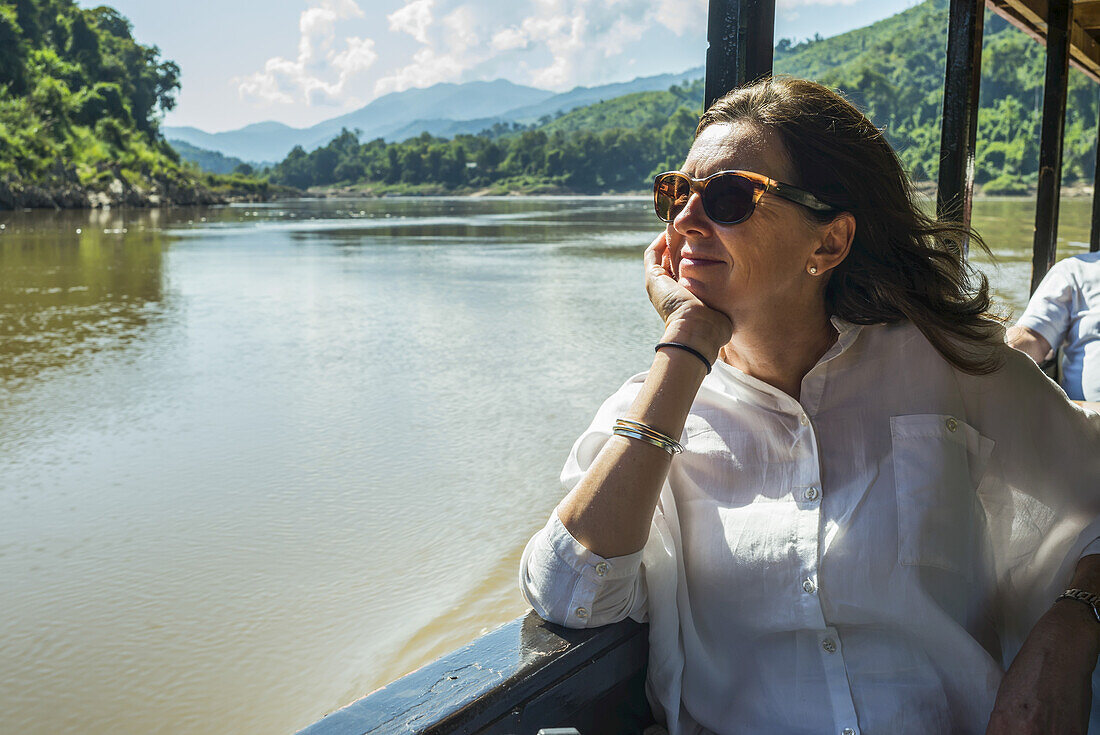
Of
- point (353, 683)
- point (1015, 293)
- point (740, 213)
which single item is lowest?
point (353, 683)

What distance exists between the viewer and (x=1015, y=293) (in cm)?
1352

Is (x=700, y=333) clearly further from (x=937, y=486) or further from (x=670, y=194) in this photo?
(x=937, y=486)

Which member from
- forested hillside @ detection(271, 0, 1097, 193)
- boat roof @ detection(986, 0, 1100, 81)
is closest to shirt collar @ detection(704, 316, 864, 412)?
boat roof @ detection(986, 0, 1100, 81)

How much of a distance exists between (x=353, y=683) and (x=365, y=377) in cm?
499

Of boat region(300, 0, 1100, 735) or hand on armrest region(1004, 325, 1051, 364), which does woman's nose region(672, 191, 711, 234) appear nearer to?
boat region(300, 0, 1100, 735)

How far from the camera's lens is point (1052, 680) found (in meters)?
1.37

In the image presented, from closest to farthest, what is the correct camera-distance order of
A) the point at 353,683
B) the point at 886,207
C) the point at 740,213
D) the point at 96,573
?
the point at 740,213 → the point at 886,207 → the point at 353,683 → the point at 96,573

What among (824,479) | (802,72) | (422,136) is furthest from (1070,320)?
(422,136)

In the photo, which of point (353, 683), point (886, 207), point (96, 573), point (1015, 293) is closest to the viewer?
point (886, 207)

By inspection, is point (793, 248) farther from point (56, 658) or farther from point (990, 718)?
point (56, 658)

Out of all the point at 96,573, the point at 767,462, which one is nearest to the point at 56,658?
the point at 96,573

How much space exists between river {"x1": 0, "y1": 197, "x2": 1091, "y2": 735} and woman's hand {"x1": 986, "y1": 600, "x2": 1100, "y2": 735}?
0.97 m

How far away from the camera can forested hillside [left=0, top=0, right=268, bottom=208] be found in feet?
155

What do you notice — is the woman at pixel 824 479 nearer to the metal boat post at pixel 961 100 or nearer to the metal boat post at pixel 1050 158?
the metal boat post at pixel 961 100
